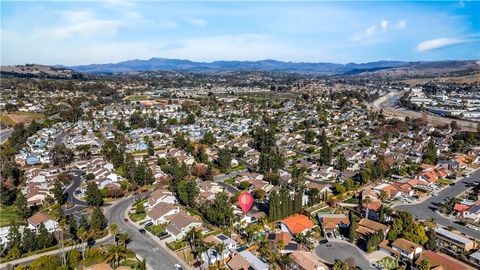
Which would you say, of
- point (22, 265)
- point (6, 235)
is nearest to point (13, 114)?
point (6, 235)

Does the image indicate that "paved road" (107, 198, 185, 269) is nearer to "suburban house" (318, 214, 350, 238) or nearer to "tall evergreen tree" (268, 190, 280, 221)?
"tall evergreen tree" (268, 190, 280, 221)

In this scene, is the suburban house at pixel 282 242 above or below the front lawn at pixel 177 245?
above

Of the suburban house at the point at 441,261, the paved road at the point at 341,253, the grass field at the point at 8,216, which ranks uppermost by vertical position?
the suburban house at the point at 441,261

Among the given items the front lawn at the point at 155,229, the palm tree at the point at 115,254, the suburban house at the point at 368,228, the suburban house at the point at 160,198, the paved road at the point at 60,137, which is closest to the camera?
the palm tree at the point at 115,254

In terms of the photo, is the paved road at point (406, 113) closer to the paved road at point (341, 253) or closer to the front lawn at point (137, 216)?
the paved road at point (341, 253)

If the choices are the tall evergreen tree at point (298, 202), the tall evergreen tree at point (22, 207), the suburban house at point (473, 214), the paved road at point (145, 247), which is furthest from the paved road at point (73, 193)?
the suburban house at point (473, 214)

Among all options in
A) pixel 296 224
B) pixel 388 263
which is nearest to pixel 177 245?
Result: pixel 296 224

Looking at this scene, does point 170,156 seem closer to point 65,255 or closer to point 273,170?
point 273,170

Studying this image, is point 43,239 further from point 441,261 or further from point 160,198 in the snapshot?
point 441,261
